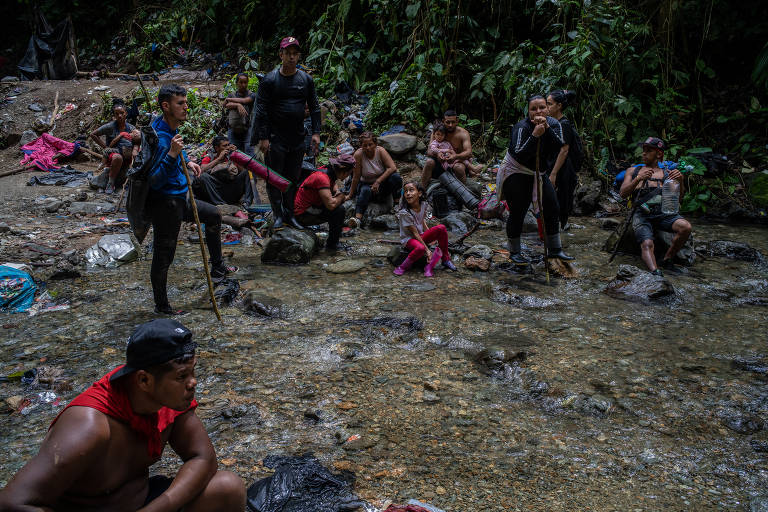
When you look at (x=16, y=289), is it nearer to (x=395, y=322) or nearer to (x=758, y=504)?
(x=395, y=322)

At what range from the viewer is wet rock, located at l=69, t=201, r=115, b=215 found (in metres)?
8.41

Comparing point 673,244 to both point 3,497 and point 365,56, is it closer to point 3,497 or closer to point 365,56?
point 3,497

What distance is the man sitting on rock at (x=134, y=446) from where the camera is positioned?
1.64 meters

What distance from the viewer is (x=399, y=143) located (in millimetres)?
9898

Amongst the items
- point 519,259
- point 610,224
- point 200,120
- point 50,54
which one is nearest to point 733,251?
point 610,224

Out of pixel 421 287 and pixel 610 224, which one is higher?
pixel 610 224

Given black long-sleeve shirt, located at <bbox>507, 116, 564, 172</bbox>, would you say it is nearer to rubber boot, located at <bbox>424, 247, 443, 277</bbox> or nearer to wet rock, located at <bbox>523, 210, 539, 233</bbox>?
rubber boot, located at <bbox>424, 247, 443, 277</bbox>

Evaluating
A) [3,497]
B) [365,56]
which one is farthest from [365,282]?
[365,56]

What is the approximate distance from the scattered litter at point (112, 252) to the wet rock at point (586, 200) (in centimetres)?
645

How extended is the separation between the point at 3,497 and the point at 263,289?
3.79 m

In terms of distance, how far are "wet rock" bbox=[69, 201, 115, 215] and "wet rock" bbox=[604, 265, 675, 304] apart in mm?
7492

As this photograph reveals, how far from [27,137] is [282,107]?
972 centimetres

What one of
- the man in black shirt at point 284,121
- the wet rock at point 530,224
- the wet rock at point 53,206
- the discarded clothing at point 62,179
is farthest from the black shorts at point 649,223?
the discarded clothing at point 62,179

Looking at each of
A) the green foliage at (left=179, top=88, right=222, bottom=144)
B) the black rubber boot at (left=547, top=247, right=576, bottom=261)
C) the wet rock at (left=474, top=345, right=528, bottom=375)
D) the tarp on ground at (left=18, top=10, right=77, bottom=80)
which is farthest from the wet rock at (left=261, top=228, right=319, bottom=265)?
the tarp on ground at (left=18, top=10, right=77, bottom=80)
